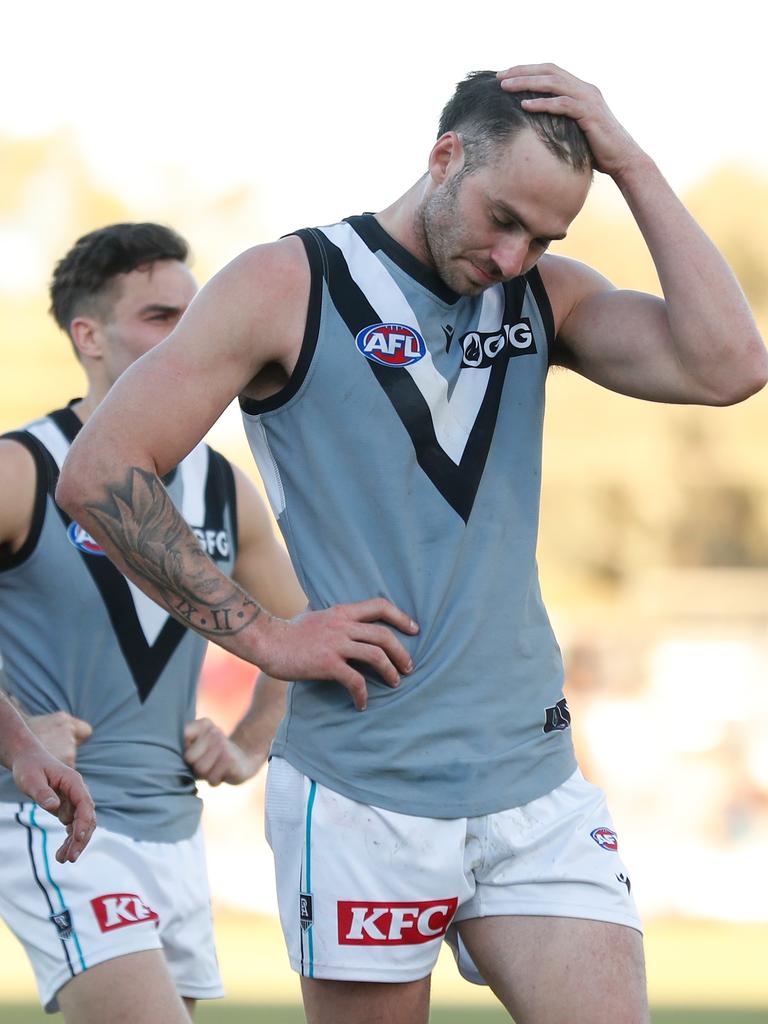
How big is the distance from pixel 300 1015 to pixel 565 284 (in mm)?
6531

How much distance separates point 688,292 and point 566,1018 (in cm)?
150

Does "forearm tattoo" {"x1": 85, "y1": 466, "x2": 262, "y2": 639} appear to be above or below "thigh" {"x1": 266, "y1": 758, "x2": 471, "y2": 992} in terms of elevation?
above

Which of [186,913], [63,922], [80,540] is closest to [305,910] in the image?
[63,922]

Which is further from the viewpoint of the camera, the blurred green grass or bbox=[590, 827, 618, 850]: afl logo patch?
the blurred green grass

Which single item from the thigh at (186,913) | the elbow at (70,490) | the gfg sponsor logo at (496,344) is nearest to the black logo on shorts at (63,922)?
the thigh at (186,913)

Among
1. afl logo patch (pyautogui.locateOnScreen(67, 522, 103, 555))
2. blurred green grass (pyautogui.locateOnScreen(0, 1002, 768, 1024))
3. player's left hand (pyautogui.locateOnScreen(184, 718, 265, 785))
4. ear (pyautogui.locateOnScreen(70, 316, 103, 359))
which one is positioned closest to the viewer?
afl logo patch (pyautogui.locateOnScreen(67, 522, 103, 555))

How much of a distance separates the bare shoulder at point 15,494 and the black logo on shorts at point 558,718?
153 cm

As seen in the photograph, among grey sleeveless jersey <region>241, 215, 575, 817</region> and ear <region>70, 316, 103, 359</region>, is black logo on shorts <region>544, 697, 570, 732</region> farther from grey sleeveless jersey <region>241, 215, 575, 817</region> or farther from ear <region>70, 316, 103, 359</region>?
ear <region>70, 316, 103, 359</region>

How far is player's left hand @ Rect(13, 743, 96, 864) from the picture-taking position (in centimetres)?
357

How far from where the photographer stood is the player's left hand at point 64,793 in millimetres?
3574

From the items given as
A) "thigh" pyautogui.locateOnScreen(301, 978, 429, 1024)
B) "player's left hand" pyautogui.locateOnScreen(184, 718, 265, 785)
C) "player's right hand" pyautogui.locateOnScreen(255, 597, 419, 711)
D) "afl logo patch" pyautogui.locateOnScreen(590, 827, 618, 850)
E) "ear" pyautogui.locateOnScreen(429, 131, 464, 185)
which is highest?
"ear" pyautogui.locateOnScreen(429, 131, 464, 185)

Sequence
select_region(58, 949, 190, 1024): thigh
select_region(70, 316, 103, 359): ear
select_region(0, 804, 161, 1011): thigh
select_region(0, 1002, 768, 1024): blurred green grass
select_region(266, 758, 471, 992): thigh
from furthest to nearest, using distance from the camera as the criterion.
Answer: select_region(0, 1002, 768, 1024): blurred green grass
select_region(70, 316, 103, 359): ear
select_region(0, 804, 161, 1011): thigh
select_region(58, 949, 190, 1024): thigh
select_region(266, 758, 471, 992): thigh

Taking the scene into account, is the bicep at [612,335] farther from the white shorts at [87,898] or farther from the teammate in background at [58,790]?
the white shorts at [87,898]

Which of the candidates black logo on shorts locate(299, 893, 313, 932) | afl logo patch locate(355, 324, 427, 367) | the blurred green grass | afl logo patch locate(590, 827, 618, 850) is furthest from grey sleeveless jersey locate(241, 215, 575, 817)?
the blurred green grass
